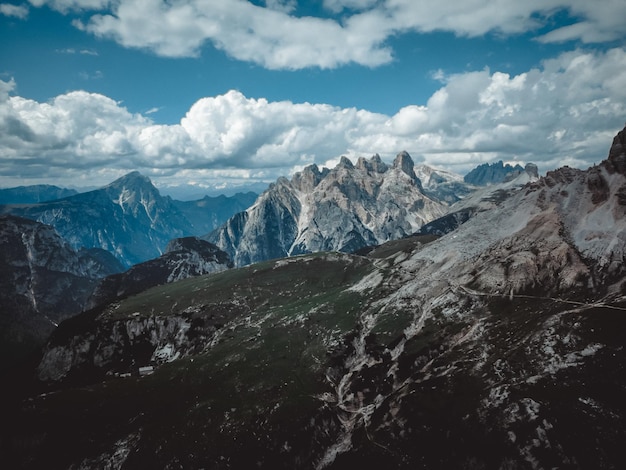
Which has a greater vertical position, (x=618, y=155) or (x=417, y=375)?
(x=618, y=155)

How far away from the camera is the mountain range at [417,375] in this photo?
70.4 meters

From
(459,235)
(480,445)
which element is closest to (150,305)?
(459,235)

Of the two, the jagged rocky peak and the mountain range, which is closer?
the mountain range

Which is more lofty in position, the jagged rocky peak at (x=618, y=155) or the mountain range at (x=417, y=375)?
the jagged rocky peak at (x=618, y=155)

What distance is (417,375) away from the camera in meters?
94.4

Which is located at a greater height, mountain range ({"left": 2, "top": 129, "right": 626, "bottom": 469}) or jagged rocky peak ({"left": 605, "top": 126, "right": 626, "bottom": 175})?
jagged rocky peak ({"left": 605, "top": 126, "right": 626, "bottom": 175})

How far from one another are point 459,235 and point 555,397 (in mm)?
98519

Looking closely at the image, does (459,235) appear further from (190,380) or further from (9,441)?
(9,441)

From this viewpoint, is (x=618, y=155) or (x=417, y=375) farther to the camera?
(x=618, y=155)

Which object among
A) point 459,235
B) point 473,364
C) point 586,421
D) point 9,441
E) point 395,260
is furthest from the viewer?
point 395,260

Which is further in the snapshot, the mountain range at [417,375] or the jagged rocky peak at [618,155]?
the jagged rocky peak at [618,155]

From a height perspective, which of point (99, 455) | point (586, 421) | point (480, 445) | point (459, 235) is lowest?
point (99, 455)

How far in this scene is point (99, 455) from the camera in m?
87.8

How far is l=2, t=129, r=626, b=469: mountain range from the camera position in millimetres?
70438
